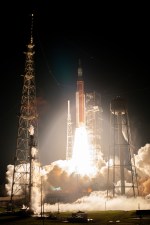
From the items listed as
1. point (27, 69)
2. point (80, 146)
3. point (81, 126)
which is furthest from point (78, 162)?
point (27, 69)

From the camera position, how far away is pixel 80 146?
334 ft

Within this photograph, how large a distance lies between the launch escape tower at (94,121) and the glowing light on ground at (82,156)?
1.52 metres

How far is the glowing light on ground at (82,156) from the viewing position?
101 meters

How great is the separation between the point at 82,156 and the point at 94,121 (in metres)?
10.7

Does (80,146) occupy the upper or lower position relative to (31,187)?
upper

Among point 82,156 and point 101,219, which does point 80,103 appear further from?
point 101,219

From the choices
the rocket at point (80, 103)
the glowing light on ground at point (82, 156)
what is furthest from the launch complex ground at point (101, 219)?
the rocket at point (80, 103)

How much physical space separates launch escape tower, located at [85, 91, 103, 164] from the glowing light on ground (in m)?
1.52

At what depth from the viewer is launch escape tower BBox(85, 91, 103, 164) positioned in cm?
10100

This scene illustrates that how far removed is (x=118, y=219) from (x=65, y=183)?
45.9 m

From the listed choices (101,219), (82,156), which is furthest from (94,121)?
(101,219)

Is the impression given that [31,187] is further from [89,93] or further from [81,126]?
[89,93]

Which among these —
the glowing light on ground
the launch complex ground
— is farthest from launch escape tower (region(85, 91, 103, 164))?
the launch complex ground

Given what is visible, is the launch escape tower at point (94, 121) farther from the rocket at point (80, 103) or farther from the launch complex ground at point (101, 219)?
the launch complex ground at point (101, 219)
